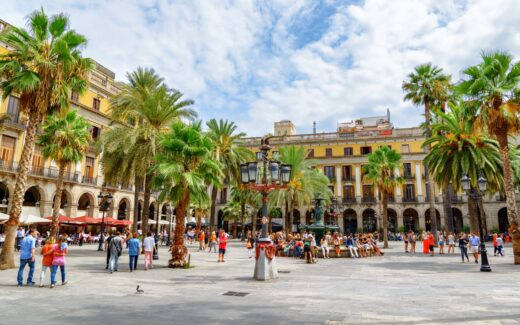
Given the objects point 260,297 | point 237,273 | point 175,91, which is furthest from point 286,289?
point 175,91

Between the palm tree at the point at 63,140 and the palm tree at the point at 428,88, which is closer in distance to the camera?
the palm tree at the point at 63,140

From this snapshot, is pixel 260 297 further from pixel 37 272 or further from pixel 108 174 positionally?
pixel 108 174

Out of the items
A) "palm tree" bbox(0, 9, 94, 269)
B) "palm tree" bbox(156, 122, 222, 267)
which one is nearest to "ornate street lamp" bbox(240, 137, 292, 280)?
"palm tree" bbox(156, 122, 222, 267)

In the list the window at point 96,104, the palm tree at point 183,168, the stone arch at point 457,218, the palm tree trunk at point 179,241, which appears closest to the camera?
the palm tree at point 183,168

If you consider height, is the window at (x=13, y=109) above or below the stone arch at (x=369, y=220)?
above

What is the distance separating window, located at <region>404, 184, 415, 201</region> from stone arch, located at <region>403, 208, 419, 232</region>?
6.20 ft

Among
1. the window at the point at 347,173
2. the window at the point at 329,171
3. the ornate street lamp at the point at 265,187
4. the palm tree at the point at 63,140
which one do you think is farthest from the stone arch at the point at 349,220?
the ornate street lamp at the point at 265,187

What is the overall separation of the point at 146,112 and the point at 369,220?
139 feet

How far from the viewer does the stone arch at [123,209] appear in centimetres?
4353

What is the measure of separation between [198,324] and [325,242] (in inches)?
635

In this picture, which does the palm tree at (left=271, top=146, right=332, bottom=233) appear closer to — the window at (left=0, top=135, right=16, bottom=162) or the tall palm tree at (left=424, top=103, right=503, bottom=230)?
the tall palm tree at (left=424, top=103, right=503, bottom=230)

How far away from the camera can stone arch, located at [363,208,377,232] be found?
5330 cm

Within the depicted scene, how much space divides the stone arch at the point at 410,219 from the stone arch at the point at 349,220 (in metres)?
7.39

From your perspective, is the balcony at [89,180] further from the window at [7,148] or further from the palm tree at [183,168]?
the palm tree at [183,168]
